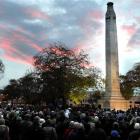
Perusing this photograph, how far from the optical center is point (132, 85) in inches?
5138

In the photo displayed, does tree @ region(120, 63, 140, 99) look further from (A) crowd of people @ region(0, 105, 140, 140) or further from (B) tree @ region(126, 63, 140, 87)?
(A) crowd of people @ region(0, 105, 140, 140)

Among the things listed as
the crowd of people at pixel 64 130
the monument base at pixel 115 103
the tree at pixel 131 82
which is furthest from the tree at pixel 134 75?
the crowd of people at pixel 64 130

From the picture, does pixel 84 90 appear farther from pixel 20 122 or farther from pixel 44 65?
pixel 20 122

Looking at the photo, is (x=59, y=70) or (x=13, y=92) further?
(x=13, y=92)

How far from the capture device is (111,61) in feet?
205

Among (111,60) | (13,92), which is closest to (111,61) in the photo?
(111,60)

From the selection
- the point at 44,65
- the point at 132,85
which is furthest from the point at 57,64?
the point at 132,85

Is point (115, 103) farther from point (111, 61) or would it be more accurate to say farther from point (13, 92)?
point (13, 92)

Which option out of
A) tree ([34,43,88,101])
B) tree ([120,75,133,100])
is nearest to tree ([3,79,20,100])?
tree ([120,75,133,100])

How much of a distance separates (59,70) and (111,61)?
10507mm

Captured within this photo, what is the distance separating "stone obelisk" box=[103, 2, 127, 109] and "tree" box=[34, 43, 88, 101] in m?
7.33

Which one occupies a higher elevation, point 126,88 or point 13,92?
point 13,92

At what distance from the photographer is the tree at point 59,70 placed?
6888 centimetres

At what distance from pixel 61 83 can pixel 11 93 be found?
378 ft
